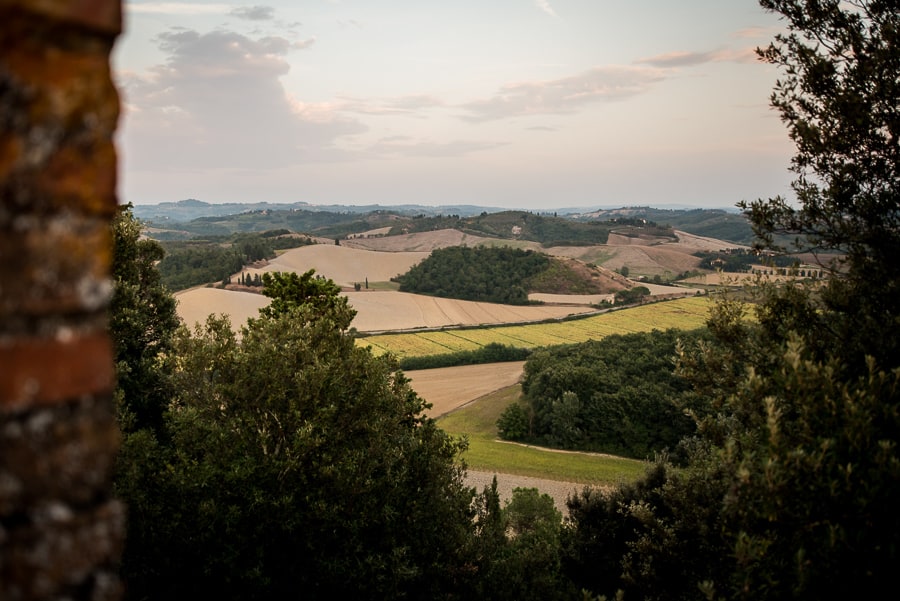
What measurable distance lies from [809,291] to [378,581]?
1111 centimetres

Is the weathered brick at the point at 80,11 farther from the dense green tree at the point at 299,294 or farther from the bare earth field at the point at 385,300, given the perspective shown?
the bare earth field at the point at 385,300

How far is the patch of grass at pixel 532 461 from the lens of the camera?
1738 inches

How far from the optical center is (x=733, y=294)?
485 inches

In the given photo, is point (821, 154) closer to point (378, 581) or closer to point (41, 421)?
point (41, 421)

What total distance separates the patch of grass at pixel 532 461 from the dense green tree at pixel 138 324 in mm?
21167

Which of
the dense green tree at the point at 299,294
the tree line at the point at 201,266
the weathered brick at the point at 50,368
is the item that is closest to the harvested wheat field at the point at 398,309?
the tree line at the point at 201,266

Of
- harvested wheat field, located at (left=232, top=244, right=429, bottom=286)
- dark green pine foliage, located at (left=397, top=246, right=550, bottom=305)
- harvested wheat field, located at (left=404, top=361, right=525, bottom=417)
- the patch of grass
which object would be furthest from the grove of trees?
harvested wheat field, located at (left=232, top=244, right=429, bottom=286)

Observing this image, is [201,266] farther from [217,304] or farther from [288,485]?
[288,485]

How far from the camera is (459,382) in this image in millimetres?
73875

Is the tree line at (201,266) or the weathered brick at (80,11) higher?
the weathered brick at (80,11)

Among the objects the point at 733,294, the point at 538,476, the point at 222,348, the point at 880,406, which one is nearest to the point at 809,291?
the point at 733,294

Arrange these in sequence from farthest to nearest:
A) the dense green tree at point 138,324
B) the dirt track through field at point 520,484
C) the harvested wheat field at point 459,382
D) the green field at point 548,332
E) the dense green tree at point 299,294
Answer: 1. the green field at point 548,332
2. the harvested wheat field at point 459,382
3. the dirt track through field at point 520,484
4. the dense green tree at point 299,294
5. the dense green tree at point 138,324

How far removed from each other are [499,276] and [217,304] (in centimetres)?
6931

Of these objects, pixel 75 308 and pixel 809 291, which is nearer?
pixel 75 308
